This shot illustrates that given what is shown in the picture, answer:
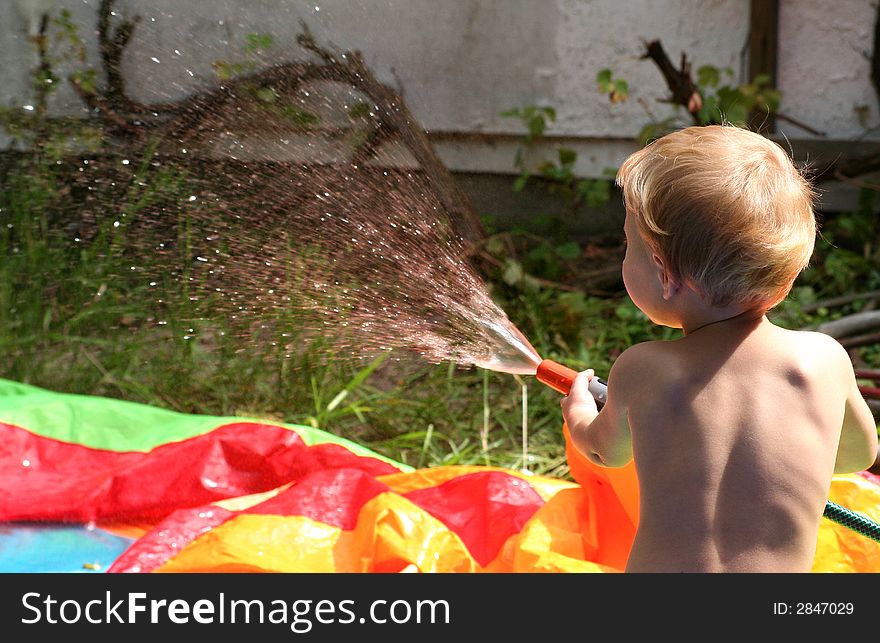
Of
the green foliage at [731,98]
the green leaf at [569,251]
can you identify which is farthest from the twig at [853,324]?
the green leaf at [569,251]

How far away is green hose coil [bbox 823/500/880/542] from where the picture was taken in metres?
1.48

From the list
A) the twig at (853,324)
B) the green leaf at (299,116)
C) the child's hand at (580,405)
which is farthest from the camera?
the green leaf at (299,116)

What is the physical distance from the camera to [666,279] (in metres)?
1.31

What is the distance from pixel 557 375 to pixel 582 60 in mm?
2706

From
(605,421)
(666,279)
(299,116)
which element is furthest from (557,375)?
(299,116)

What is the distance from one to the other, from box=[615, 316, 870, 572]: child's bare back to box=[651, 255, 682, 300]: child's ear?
65mm

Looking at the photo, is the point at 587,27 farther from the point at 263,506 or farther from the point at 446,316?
the point at 263,506

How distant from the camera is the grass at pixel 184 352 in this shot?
279 centimetres

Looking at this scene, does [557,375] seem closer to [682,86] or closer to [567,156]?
[682,86]

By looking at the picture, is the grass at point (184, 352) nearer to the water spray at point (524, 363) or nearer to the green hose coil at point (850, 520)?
the water spray at point (524, 363)

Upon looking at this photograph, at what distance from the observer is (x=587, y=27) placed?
4.01 meters

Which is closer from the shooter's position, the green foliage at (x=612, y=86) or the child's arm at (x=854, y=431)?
the child's arm at (x=854, y=431)

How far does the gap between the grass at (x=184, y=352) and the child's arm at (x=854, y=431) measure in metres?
1.17
